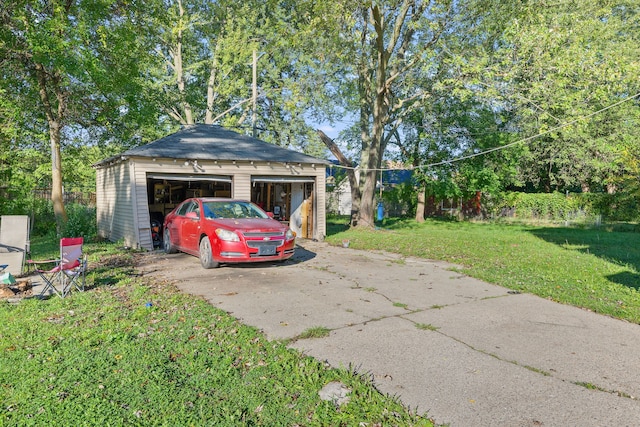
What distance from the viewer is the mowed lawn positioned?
6.61 meters

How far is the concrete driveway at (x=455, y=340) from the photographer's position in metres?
3.16

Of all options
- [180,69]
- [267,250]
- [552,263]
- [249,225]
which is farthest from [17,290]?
[180,69]

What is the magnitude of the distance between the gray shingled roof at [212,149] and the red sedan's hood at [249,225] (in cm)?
393

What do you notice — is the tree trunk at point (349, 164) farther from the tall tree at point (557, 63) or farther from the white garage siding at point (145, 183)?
the tall tree at point (557, 63)

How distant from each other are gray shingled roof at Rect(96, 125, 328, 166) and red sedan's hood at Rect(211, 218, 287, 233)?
393cm

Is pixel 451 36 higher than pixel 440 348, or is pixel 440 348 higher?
pixel 451 36

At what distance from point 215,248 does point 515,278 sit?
599cm

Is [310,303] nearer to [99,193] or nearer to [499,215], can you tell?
Result: [99,193]

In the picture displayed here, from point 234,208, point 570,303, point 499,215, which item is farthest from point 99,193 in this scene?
point 499,215

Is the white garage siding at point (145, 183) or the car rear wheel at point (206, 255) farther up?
the white garage siding at point (145, 183)

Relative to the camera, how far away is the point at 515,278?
7.95 m

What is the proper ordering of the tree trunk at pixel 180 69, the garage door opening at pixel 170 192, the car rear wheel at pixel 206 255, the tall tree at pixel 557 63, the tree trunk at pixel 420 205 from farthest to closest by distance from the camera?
the tree trunk at pixel 180 69 → the tree trunk at pixel 420 205 → the garage door opening at pixel 170 192 → the tall tree at pixel 557 63 → the car rear wheel at pixel 206 255

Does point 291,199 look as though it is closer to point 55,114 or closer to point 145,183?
point 145,183

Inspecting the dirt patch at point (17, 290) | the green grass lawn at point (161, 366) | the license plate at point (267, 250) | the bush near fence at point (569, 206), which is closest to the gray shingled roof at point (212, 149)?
the license plate at point (267, 250)
